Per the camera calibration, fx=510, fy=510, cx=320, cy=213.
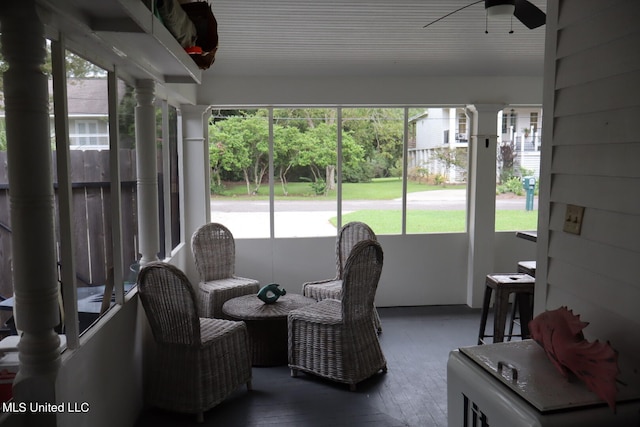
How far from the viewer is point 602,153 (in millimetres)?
1808

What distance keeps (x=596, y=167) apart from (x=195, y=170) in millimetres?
4213

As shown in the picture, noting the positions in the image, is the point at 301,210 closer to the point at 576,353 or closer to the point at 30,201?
the point at 30,201

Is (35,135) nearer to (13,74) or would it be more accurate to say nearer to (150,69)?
(13,74)

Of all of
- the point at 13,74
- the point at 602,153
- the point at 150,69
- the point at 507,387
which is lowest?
the point at 507,387

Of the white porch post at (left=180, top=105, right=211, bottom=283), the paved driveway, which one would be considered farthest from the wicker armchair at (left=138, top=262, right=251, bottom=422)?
the paved driveway

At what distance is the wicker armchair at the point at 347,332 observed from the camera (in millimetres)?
3609

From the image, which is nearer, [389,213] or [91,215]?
[91,215]

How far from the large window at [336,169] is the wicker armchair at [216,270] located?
26.8 inches

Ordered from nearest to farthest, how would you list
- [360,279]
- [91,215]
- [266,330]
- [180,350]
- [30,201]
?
[30,201] < [91,215] < [180,350] < [360,279] < [266,330]

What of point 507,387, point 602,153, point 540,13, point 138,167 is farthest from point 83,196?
point 540,13

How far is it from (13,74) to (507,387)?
6.30 feet

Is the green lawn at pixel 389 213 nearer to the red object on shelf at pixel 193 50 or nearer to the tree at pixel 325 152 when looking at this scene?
the tree at pixel 325 152

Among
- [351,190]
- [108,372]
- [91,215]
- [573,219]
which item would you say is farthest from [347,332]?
[351,190]

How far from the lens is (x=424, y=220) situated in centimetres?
585
